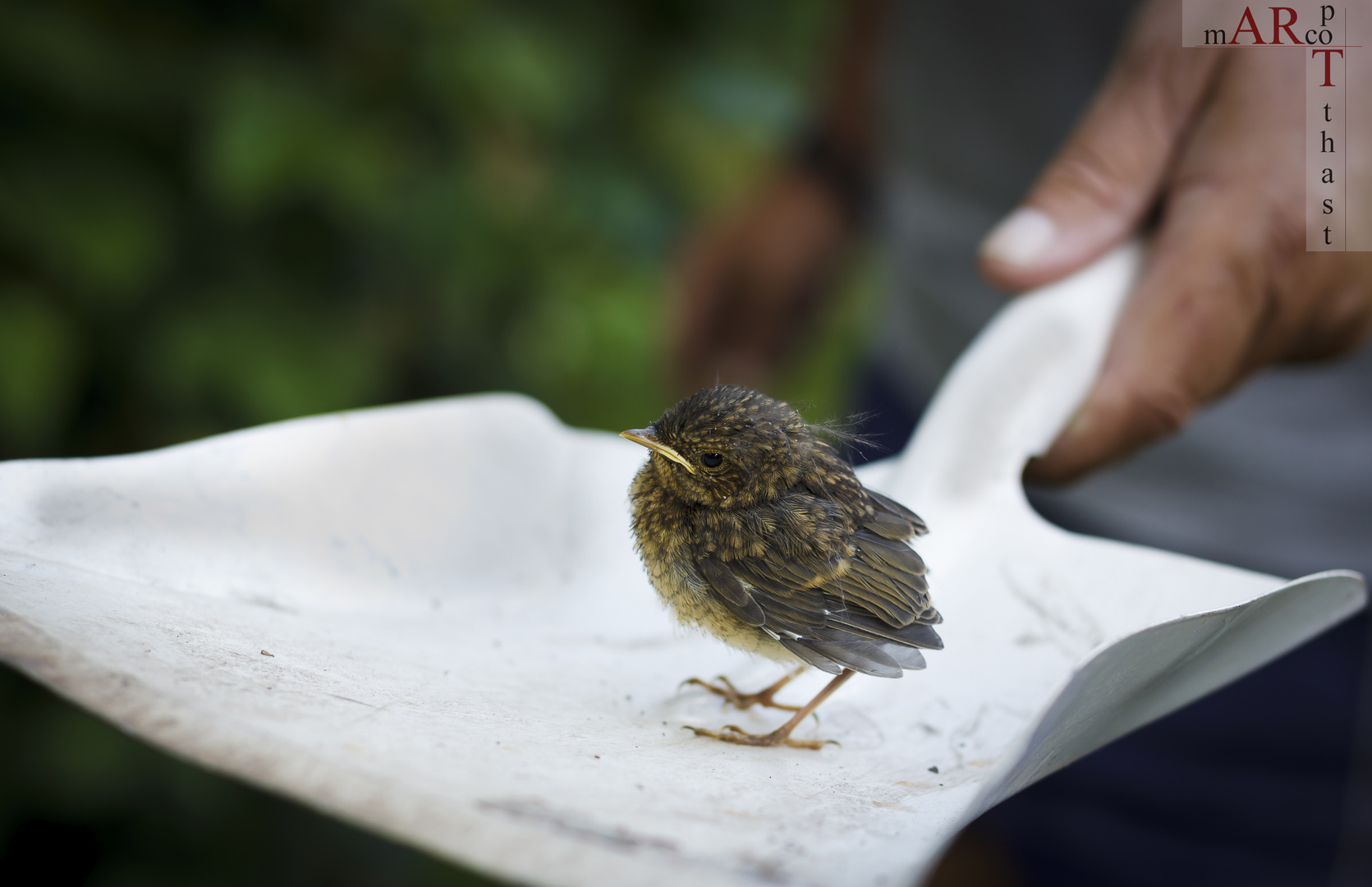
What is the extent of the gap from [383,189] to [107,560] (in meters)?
1.88

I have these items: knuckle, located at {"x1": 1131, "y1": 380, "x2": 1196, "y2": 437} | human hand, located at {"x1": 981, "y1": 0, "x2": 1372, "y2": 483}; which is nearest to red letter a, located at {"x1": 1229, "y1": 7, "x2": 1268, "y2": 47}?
human hand, located at {"x1": 981, "y1": 0, "x2": 1372, "y2": 483}

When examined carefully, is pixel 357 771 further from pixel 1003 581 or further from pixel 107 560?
pixel 1003 581

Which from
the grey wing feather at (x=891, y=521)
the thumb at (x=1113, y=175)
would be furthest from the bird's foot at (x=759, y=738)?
the thumb at (x=1113, y=175)

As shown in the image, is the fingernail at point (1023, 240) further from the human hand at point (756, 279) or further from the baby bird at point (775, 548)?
the human hand at point (756, 279)

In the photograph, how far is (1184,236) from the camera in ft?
6.54

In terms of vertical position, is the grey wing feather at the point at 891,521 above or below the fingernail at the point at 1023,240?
below

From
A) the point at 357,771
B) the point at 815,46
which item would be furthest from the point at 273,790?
the point at 815,46

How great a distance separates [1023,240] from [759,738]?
1194mm

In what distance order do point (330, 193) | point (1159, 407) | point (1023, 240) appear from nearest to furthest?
point (1159, 407) < point (1023, 240) < point (330, 193)

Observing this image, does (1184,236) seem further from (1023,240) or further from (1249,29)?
(1249,29)

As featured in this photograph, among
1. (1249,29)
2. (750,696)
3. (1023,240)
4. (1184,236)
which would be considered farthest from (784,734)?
(1249,29)

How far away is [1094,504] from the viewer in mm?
2832

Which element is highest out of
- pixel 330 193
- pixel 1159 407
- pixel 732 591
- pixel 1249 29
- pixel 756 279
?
pixel 1249 29

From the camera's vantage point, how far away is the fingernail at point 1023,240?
2.10m
